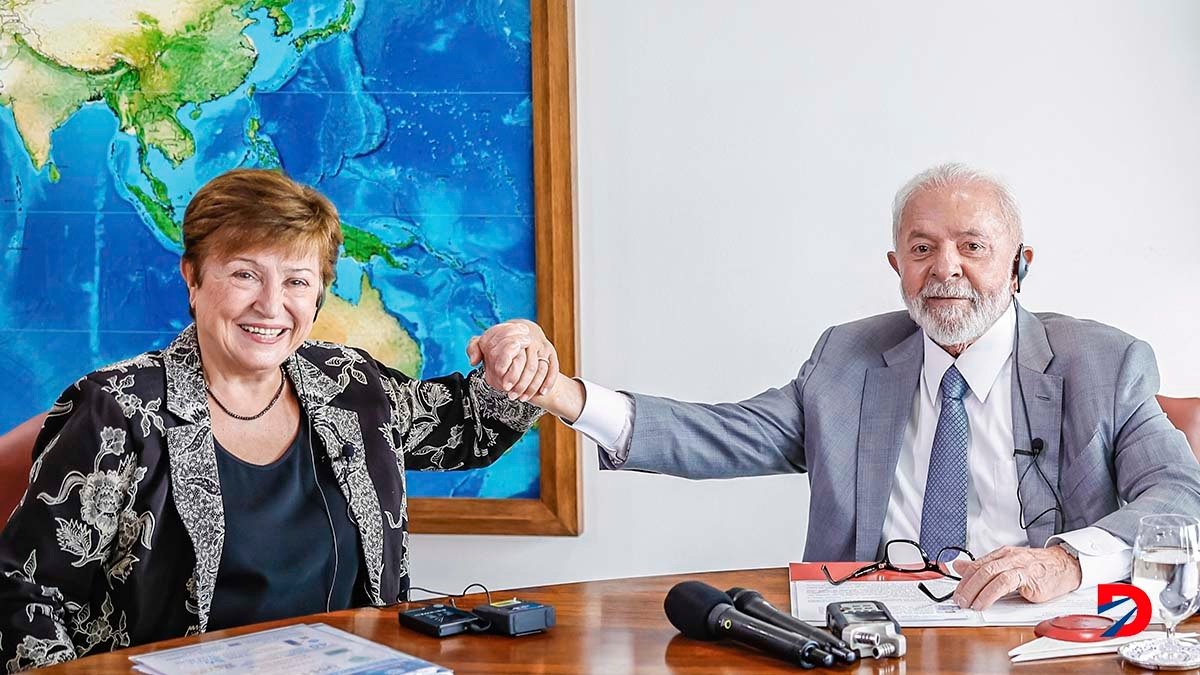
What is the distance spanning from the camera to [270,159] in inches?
127

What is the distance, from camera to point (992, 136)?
9.62 ft

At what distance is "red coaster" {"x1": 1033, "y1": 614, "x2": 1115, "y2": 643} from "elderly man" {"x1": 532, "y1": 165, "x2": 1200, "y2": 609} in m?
0.56

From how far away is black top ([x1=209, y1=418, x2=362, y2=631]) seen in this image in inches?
79.7

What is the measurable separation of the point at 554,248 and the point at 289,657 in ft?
5.40

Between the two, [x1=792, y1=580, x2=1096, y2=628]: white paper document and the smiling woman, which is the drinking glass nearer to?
[x1=792, y1=580, x2=1096, y2=628]: white paper document

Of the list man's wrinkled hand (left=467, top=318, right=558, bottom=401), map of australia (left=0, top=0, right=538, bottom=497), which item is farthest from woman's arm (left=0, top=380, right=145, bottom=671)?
map of australia (left=0, top=0, right=538, bottom=497)

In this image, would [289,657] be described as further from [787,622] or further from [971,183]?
[971,183]

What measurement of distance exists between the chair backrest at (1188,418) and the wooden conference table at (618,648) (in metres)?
0.85

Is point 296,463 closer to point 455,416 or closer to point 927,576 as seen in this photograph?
point 455,416

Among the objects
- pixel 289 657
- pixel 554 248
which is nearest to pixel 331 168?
pixel 554 248

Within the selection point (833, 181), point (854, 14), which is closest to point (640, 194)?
point (833, 181)

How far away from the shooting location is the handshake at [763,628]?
1550mm

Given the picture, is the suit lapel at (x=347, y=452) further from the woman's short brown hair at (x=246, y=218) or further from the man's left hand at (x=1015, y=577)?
the man's left hand at (x=1015, y=577)

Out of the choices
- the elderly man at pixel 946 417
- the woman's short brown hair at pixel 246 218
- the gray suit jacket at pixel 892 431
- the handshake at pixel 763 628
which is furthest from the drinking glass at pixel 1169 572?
the woman's short brown hair at pixel 246 218
